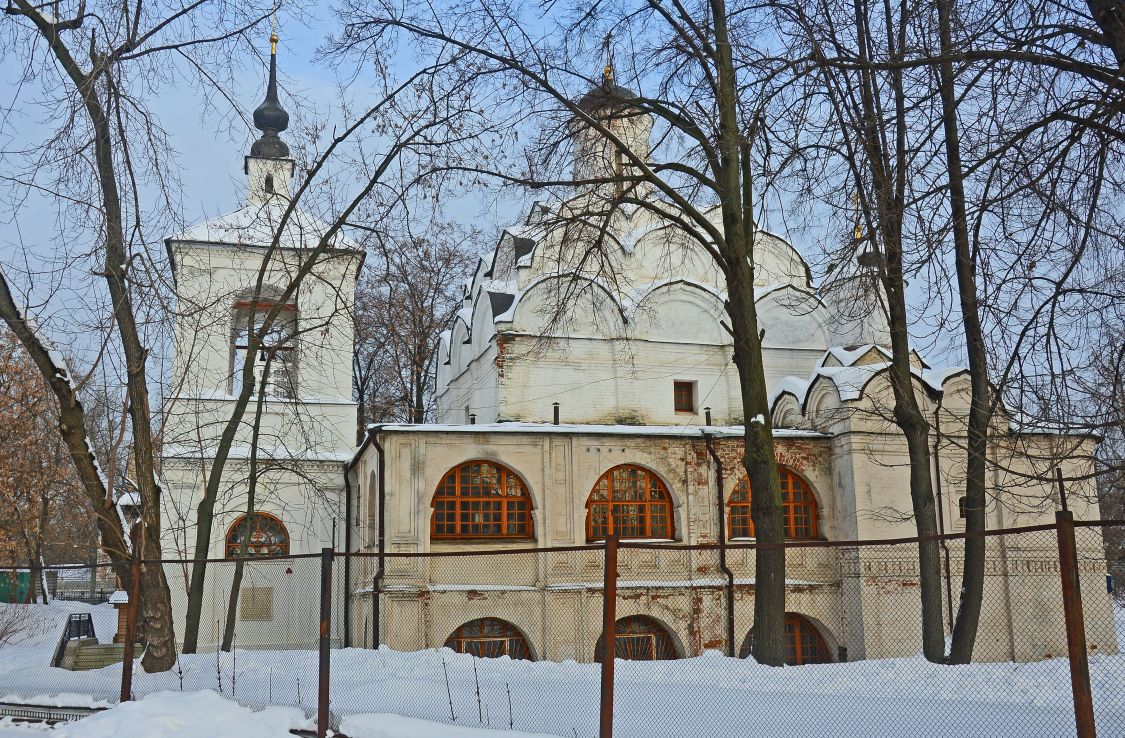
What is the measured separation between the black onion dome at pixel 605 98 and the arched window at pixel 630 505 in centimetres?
846

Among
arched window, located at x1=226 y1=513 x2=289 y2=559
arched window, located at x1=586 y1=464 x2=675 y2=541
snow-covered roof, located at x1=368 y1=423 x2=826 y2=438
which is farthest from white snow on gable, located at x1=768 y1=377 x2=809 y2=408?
arched window, located at x1=226 y1=513 x2=289 y2=559

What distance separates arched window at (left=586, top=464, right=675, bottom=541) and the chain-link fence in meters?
0.55

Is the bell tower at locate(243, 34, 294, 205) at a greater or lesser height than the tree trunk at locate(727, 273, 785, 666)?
greater

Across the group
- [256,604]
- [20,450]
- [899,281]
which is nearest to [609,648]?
[899,281]

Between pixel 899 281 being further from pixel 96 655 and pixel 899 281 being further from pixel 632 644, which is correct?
pixel 96 655

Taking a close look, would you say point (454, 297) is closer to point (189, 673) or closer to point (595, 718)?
point (189, 673)

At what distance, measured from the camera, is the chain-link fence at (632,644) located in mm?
8227

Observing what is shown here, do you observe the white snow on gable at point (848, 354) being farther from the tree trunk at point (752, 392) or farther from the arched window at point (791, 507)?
the tree trunk at point (752, 392)

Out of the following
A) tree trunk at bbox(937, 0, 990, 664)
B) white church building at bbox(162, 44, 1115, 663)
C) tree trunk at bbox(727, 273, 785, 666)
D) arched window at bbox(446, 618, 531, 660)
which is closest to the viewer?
tree trunk at bbox(937, 0, 990, 664)

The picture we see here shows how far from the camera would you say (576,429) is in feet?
63.3

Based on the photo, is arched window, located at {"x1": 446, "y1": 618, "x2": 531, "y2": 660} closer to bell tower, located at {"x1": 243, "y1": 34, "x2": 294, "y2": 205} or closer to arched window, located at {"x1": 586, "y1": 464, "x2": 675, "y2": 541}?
arched window, located at {"x1": 586, "y1": 464, "x2": 675, "y2": 541}

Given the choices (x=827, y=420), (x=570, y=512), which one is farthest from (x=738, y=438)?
(x=570, y=512)

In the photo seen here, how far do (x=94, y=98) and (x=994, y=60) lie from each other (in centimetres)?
828

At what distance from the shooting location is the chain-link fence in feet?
27.0
